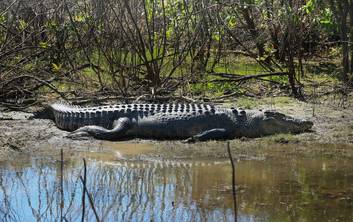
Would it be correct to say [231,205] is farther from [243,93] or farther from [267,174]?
[243,93]

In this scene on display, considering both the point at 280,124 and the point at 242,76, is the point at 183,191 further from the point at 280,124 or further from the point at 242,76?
the point at 242,76

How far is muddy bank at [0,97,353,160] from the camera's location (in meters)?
7.48

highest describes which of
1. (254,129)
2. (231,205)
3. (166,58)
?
(166,58)

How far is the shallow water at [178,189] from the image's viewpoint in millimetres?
5020

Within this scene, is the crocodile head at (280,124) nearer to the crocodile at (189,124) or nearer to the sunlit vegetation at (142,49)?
the crocodile at (189,124)

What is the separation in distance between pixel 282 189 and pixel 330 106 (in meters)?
4.54

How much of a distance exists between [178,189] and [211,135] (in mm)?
2590

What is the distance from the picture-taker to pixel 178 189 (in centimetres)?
584

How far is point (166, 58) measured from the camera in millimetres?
11547

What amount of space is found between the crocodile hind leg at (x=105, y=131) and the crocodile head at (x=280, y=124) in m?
1.64

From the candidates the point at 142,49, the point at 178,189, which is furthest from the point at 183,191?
the point at 142,49

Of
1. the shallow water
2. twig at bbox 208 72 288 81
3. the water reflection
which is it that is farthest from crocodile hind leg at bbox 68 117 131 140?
twig at bbox 208 72 288 81

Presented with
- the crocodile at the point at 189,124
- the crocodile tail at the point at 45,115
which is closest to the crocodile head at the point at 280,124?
the crocodile at the point at 189,124

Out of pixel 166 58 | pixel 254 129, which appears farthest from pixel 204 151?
pixel 166 58
